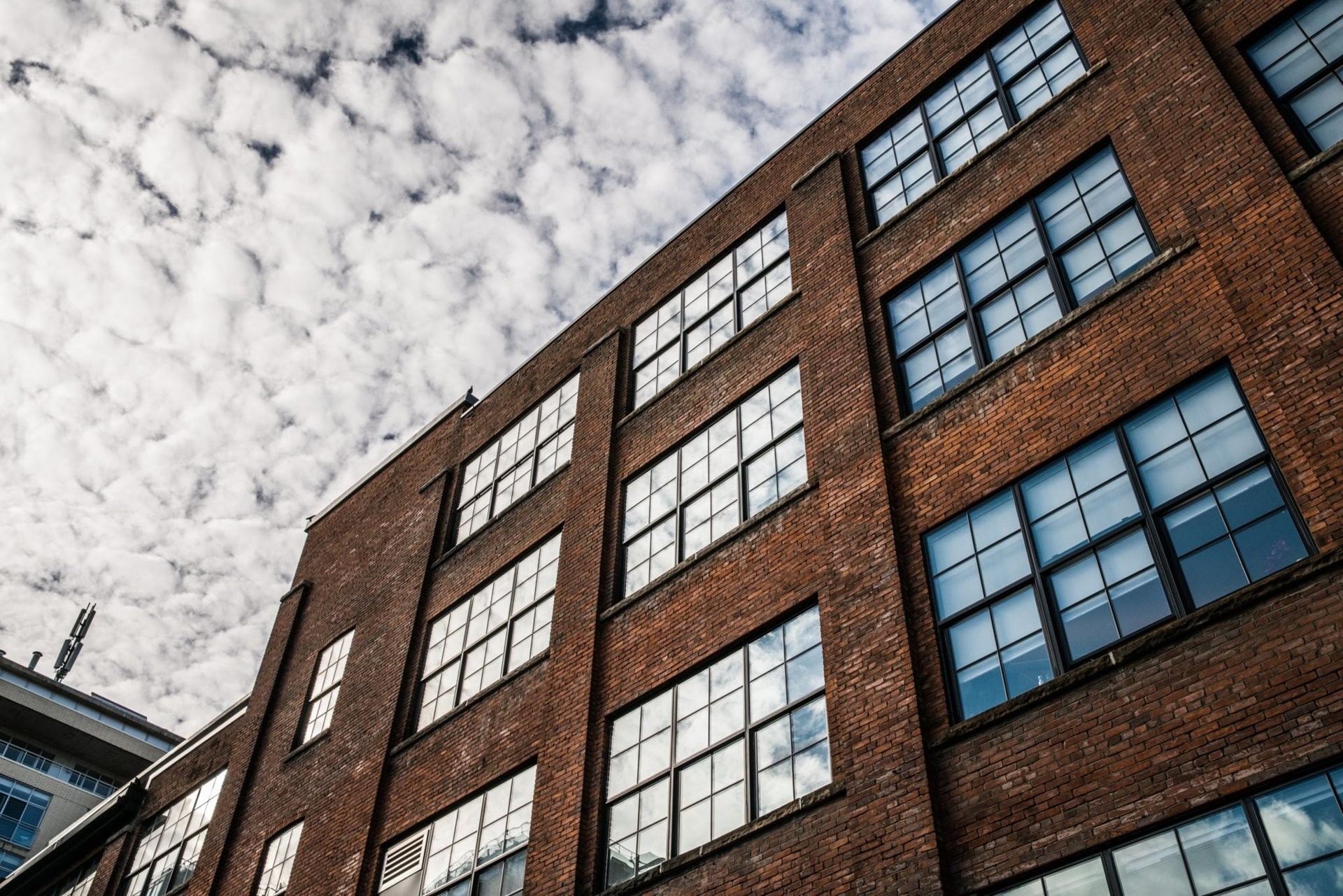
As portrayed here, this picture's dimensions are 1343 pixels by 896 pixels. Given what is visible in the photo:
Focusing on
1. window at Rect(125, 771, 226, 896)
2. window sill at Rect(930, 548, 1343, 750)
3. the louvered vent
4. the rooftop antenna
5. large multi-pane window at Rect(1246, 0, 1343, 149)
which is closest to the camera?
window sill at Rect(930, 548, 1343, 750)

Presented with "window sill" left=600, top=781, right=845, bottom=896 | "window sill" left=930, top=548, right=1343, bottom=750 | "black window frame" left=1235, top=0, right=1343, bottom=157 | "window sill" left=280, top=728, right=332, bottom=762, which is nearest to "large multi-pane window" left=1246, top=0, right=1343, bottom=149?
"black window frame" left=1235, top=0, right=1343, bottom=157

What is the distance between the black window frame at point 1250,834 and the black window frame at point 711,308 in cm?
A: 950

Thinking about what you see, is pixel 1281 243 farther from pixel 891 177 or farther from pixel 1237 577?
pixel 891 177

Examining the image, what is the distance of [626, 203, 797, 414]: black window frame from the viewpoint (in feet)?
59.1

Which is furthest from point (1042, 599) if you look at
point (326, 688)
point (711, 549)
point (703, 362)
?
point (326, 688)

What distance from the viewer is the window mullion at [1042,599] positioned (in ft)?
35.1

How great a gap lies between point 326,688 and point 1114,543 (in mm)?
15801

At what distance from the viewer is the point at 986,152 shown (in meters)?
15.4

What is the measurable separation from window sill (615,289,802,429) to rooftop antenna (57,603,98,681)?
5599 centimetres

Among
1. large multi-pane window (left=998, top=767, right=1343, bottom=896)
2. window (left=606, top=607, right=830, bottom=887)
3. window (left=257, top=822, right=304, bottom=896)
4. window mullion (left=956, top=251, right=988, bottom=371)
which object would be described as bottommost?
large multi-pane window (left=998, top=767, right=1343, bottom=896)

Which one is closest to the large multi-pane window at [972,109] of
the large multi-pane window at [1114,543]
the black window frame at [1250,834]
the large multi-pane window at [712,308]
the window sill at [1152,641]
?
the large multi-pane window at [712,308]

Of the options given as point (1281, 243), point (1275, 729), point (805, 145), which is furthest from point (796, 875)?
point (805, 145)

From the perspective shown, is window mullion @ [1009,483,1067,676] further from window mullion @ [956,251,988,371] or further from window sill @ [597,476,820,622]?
window sill @ [597,476,820,622]

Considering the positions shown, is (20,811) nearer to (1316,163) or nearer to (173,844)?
(173,844)
